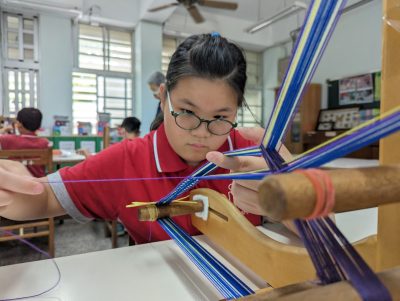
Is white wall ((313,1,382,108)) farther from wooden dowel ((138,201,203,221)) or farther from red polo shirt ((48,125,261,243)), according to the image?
wooden dowel ((138,201,203,221))

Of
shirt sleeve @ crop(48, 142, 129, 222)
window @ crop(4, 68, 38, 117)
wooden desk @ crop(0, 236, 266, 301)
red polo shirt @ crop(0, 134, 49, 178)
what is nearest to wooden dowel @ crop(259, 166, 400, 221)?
wooden desk @ crop(0, 236, 266, 301)

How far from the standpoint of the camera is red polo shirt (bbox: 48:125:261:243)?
33.3 inches

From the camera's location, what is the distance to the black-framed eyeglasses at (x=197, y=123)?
29.6 inches

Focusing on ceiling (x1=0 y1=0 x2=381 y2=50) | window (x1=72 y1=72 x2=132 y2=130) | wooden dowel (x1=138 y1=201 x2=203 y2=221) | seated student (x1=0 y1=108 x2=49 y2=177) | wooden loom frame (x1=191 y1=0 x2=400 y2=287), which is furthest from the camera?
window (x1=72 y1=72 x2=132 y2=130)

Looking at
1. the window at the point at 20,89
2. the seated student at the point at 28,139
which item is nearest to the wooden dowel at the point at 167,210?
the seated student at the point at 28,139

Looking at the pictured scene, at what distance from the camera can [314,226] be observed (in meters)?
0.27

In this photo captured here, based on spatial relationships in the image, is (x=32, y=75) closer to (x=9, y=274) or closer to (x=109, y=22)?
(x=109, y=22)

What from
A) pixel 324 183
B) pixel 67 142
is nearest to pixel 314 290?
pixel 324 183

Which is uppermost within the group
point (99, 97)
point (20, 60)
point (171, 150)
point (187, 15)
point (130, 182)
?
point (187, 15)

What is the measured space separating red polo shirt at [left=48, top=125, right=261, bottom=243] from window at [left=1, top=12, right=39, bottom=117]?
4527 millimetres

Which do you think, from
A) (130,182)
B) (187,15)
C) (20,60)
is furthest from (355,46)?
(20,60)

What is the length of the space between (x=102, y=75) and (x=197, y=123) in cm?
508

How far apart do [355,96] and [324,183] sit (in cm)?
503

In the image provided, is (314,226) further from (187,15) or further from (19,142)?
(187,15)
